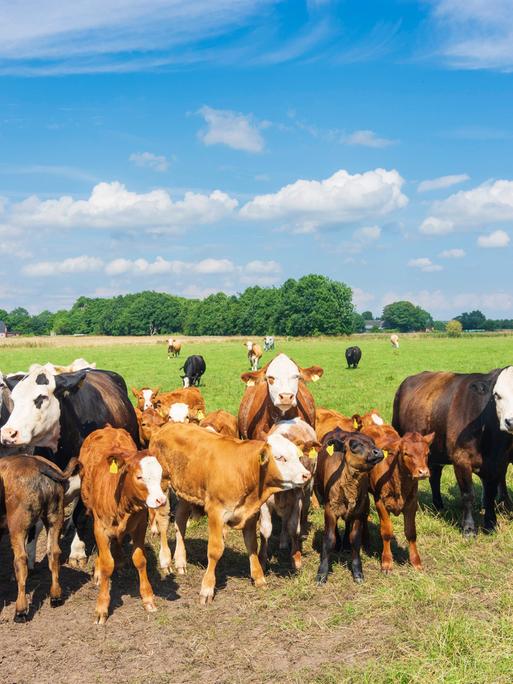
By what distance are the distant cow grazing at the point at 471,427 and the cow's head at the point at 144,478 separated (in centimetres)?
394

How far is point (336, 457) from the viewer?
21.9ft

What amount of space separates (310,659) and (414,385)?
17.7 ft

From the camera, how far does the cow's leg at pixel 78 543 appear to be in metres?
6.99

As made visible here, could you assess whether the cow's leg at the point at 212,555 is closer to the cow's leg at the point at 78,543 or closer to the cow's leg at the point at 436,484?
the cow's leg at the point at 78,543

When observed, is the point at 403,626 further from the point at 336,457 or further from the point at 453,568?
the point at 336,457

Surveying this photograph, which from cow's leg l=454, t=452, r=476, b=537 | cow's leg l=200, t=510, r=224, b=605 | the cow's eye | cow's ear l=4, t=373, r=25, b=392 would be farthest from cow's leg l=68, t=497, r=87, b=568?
cow's leg l=454, t=452, r=476, b=537

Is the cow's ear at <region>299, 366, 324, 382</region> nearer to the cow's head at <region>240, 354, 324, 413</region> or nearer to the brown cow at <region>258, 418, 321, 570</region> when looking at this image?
the cow's head at <region>240, 354, 324, 413</region>

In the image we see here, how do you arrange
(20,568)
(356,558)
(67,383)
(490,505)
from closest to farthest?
(20,568) < (356,558) < (67,383) < (490,505)

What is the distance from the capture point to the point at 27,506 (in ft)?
18.7

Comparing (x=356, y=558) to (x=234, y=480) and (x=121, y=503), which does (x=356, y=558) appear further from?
(x=121, y=503)

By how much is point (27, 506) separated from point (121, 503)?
87cm

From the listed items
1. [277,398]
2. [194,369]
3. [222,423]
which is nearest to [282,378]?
[277,398]

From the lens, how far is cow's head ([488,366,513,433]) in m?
7.04

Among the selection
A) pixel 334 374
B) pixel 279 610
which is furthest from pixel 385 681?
pixel 334 374
